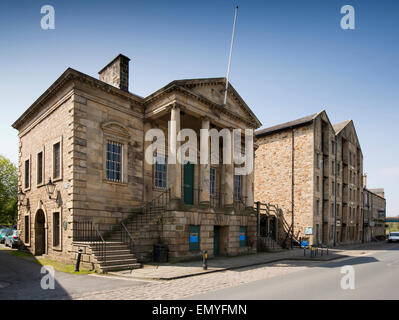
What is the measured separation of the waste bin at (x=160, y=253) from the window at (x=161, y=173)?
4.92m

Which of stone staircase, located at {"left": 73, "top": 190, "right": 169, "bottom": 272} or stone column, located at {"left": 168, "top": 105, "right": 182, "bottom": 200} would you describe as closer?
stone staircase, located at {"left": 73, "top": 190, "right": 169, "bottom": 272}

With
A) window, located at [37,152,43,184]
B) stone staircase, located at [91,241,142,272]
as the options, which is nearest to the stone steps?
stone staircase, located at [91,241,142,272]

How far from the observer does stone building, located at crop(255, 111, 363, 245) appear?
30.7 metres

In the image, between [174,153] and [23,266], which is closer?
[23,266]

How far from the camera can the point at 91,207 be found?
602 inches

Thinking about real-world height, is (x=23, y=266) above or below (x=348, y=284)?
below

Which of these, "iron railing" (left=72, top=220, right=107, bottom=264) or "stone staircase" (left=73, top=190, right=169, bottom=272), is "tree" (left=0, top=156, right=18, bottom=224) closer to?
"stone staircase" (left=73, top=190, right=169, bottom=272)

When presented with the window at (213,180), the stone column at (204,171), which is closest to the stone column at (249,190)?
the window at (213,180)

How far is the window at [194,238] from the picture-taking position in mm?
16366

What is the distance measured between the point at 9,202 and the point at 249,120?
3822 centimetres

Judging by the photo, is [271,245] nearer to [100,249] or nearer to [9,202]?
[100,249]

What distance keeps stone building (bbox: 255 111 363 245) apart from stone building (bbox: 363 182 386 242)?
36.4 feet
